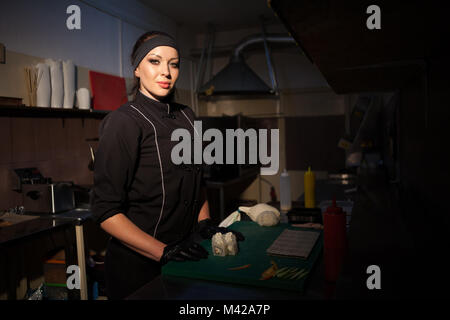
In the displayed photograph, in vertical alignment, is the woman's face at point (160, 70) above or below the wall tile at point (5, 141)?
above

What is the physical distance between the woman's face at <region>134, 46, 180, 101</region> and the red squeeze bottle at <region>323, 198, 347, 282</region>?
2.33ft

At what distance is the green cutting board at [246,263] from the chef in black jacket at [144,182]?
0.07 metres

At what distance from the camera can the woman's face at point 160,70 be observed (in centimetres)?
121

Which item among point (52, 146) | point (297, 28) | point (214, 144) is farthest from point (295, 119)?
point (297, 28)

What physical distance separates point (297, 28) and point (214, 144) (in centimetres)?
349

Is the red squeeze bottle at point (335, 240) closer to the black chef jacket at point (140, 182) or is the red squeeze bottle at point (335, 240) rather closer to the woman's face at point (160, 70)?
the black chef jacket at point (140, 182)

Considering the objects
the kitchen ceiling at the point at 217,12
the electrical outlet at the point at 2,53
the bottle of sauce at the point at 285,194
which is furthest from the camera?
the kitchen ceiling at the point at 217,12

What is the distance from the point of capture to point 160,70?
121cm

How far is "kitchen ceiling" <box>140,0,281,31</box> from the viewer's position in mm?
3781

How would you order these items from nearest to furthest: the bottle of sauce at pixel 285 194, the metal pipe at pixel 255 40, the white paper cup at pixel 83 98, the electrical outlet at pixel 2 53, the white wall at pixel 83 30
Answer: the bottle of sauce at pixel 285 194
the electrical outlet at pixel 2 53
the white wall at pixel 83 30
the white paper cup at pixel 83 98
the metal pipe at pixel 255 40

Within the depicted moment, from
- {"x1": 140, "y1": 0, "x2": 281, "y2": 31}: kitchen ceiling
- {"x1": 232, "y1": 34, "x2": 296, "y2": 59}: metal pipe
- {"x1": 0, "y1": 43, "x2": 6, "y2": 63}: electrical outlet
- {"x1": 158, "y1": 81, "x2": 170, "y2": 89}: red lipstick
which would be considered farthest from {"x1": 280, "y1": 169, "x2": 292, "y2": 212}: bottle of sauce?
{"x1": 232, "y1": 34, "x2": 296, "y2": 59}: metal pipe

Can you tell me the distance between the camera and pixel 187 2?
3.74 meters

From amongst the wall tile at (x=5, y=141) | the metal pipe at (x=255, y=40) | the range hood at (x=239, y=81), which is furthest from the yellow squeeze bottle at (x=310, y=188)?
the metal pipe at (x=255, y=40)

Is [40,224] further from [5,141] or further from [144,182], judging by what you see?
[144,182]
